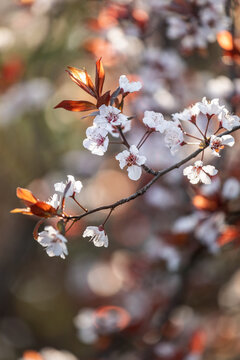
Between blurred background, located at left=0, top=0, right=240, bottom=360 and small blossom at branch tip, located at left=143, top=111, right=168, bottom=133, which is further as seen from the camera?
blurred background, located at left=0, top=0, right=240, bottom=360

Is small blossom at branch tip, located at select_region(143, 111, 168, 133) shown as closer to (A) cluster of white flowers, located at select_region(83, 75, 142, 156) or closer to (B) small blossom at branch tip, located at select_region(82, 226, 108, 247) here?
(A) cluster of white flowers, located at select_region(83, 75, 142, 156)

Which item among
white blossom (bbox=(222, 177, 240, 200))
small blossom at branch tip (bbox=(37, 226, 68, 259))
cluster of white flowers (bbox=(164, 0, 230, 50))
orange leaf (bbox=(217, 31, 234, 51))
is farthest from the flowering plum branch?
cluster of white flowers (bbox=(164, 0, 230, 50))

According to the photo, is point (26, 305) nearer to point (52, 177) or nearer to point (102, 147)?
point (52, 177)

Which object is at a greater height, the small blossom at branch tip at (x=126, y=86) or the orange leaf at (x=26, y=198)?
the small blossom at branch tip at (x=126, y=86)

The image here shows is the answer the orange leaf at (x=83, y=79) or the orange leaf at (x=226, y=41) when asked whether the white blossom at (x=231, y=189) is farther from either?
the orange leaf at (x=83, y=79)

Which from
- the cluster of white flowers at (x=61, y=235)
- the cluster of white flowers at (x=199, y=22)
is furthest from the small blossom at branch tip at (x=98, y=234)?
the cluster of white flowers at (x=199, y=22)

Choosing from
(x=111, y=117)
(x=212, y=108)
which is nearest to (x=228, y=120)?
(x=212, y=108)

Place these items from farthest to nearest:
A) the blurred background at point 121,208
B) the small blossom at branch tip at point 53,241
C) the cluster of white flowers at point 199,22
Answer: the blurred background at point 121,208 → the cluster of white flowers at point 199,22 → the small blossom at branch tip at point 53,241
